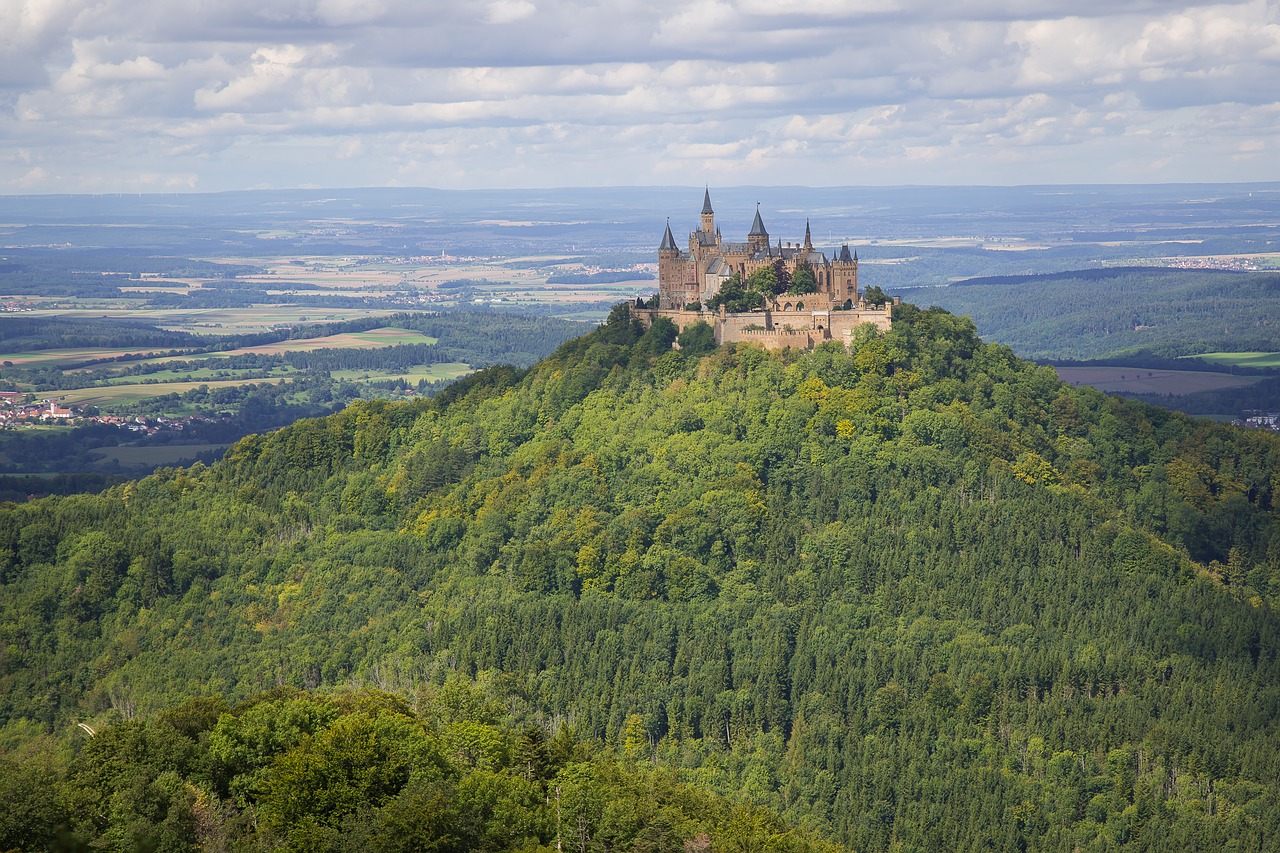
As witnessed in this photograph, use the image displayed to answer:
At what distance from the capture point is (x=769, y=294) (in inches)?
4781

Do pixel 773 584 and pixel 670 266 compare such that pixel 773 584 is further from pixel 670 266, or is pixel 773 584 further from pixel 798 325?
pixel 670 266

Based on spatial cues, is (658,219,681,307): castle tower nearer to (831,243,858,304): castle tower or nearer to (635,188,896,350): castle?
(635,188,896,350): castle

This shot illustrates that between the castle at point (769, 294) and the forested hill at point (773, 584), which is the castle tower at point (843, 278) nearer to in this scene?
the castle at point (769, 294)

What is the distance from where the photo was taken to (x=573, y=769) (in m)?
65.2

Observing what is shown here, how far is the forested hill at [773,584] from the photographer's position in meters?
91.5

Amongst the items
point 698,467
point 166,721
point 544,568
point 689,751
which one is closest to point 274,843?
point 166,721

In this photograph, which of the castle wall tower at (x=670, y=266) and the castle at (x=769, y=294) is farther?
the castle wall tower at (x=670, y=266)

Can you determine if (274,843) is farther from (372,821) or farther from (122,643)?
(122,643)

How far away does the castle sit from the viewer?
12031 cm

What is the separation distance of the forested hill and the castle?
1900 mm

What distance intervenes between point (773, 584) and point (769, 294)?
75.5ft

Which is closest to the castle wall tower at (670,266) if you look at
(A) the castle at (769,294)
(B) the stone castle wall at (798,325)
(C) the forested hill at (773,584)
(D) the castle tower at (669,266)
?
(D) the castle tower at (669,266)

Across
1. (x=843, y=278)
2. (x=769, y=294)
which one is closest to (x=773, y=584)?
(x=769, y=294)

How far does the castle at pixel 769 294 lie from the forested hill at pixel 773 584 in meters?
1.90
